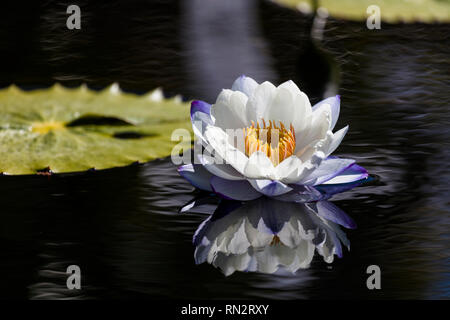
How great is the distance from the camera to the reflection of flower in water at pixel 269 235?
3.84 feet

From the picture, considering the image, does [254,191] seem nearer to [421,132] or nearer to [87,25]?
Answer: [421,132]

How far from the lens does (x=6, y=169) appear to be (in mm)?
1580

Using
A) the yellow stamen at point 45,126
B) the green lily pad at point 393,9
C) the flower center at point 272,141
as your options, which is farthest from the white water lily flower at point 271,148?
the green lily pad at point 393,9

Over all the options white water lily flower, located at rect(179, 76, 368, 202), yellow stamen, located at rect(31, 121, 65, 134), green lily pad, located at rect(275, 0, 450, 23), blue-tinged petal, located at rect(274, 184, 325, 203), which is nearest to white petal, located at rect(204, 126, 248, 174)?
white water lily flower, located at rect(179, 76, 368, 202)

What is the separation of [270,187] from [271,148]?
95 mm

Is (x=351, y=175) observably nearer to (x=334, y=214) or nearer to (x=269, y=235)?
(x=334, y=214)

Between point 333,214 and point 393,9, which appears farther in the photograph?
point 393,9

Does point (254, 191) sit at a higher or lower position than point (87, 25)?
lower

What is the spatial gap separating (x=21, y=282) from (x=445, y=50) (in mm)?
1788

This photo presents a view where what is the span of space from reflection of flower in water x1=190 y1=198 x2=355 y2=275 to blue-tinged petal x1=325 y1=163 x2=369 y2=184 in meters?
0.07

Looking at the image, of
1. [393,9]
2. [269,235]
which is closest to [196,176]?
[269,235]

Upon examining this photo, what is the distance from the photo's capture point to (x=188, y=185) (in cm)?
149

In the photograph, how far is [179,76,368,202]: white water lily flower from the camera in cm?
→ 135
